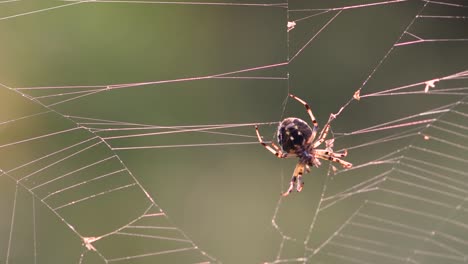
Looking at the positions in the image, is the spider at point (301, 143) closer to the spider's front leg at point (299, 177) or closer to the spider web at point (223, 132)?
the spider's front leg at point (299, 177)

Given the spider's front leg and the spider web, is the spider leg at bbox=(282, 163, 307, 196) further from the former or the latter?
the spider web

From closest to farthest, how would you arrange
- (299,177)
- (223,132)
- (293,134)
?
(293,134), (299,177), (223,132)

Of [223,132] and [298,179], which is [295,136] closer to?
[298,179]

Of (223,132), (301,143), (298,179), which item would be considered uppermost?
(301,143)

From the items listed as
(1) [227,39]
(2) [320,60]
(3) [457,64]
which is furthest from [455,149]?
(1) [227,39]

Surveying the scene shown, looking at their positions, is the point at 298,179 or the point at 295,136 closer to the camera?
the point at 295,136

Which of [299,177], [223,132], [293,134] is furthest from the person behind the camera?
[223,132]

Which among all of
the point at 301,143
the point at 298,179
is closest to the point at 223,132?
the point at 298,179

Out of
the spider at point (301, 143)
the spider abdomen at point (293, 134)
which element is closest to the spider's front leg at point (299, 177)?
the spider at point (301, 143)
